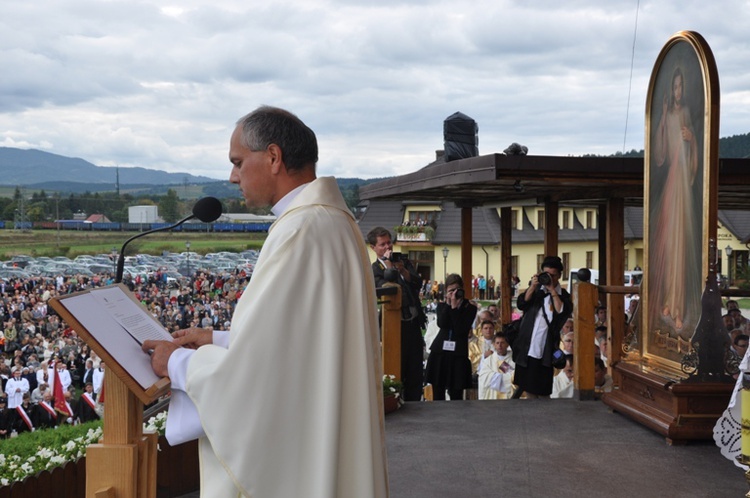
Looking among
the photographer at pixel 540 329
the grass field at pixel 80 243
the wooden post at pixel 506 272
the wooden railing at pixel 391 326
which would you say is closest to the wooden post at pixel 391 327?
the wooden railing at pixel 391 326

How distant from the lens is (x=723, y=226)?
142ft

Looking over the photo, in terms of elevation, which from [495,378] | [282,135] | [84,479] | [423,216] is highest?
[423,216]

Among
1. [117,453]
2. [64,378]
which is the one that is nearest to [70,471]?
[117,453]

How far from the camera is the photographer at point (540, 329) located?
299 inches

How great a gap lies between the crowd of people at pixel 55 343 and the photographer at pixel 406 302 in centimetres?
225

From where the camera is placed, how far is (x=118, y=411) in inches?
114

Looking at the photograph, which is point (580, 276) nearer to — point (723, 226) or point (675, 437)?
point (675, 437)

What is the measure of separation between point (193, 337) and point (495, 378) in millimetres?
6573

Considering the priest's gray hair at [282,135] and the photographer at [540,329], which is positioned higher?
the priest's gray hair at [282,135]

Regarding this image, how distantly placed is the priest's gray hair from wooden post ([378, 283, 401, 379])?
14.2ft

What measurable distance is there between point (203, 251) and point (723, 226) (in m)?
77.8

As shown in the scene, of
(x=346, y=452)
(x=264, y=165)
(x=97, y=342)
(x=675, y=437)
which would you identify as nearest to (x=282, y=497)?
(x=346, y=452)

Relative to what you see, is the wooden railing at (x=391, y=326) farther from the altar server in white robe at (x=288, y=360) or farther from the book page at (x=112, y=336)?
the book page at (x=112, y=336)

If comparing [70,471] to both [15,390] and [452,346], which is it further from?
[15,390]
